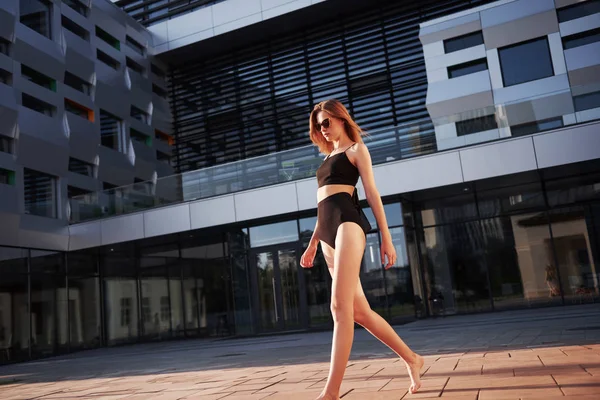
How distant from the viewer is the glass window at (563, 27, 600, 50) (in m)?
20.4

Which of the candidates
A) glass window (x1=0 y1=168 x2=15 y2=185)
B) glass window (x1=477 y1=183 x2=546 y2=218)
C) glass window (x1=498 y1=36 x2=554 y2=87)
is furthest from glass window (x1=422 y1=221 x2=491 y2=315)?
glass window (x1=0 y1=168 x2=15 y2=185)

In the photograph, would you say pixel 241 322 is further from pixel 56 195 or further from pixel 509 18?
pixel 509 18

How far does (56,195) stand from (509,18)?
16665mm

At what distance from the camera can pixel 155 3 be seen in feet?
75.4

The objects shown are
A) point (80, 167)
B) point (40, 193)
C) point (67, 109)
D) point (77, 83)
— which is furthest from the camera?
point (77, 83)

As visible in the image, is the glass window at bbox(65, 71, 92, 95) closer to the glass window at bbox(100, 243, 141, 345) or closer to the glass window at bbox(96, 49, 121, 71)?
the glass window at bbox(96, 49, 121, 71)

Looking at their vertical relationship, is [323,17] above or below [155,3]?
below

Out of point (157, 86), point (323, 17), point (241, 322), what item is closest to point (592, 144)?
point (241, 322)

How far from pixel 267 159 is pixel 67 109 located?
7821 millimetres

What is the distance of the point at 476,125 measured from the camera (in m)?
12.8

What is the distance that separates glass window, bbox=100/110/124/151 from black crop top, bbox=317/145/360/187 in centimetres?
1709

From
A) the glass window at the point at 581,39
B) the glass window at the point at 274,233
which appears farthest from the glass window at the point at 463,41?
the glass window at the point at 274,233

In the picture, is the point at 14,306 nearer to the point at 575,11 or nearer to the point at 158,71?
the point at 158,71

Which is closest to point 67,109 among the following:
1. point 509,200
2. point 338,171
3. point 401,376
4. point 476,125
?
point 476,125
